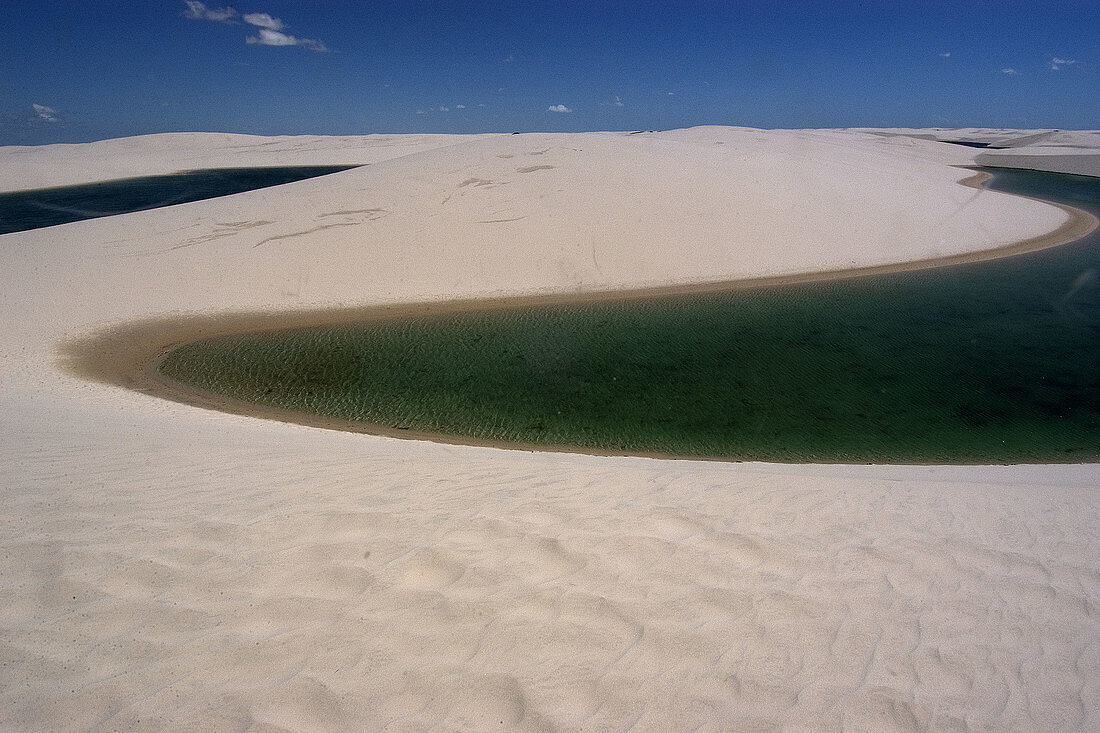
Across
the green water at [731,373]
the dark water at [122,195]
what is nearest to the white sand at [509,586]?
the green water at [731,373]

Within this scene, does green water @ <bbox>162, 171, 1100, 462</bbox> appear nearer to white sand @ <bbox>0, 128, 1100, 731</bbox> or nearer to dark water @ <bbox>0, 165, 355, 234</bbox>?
white sand @ <bbox>0, 128, 1100, 731</bbox>

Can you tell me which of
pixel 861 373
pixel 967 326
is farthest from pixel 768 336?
pixel 967 326

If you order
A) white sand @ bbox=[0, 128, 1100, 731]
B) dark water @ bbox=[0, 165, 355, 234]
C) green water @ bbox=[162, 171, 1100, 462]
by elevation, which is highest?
dark water @ bbox=[0, 165, 355, 234]

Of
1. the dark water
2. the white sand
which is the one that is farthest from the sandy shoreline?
the dark water

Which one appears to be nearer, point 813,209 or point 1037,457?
point 1037,457

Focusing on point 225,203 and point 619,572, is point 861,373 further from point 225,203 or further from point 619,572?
point 225,203

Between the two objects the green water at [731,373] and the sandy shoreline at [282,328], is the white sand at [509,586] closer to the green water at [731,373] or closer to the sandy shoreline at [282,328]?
the sandy shoreline at [282,328]

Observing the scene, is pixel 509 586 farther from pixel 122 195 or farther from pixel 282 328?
pixel 122 195
